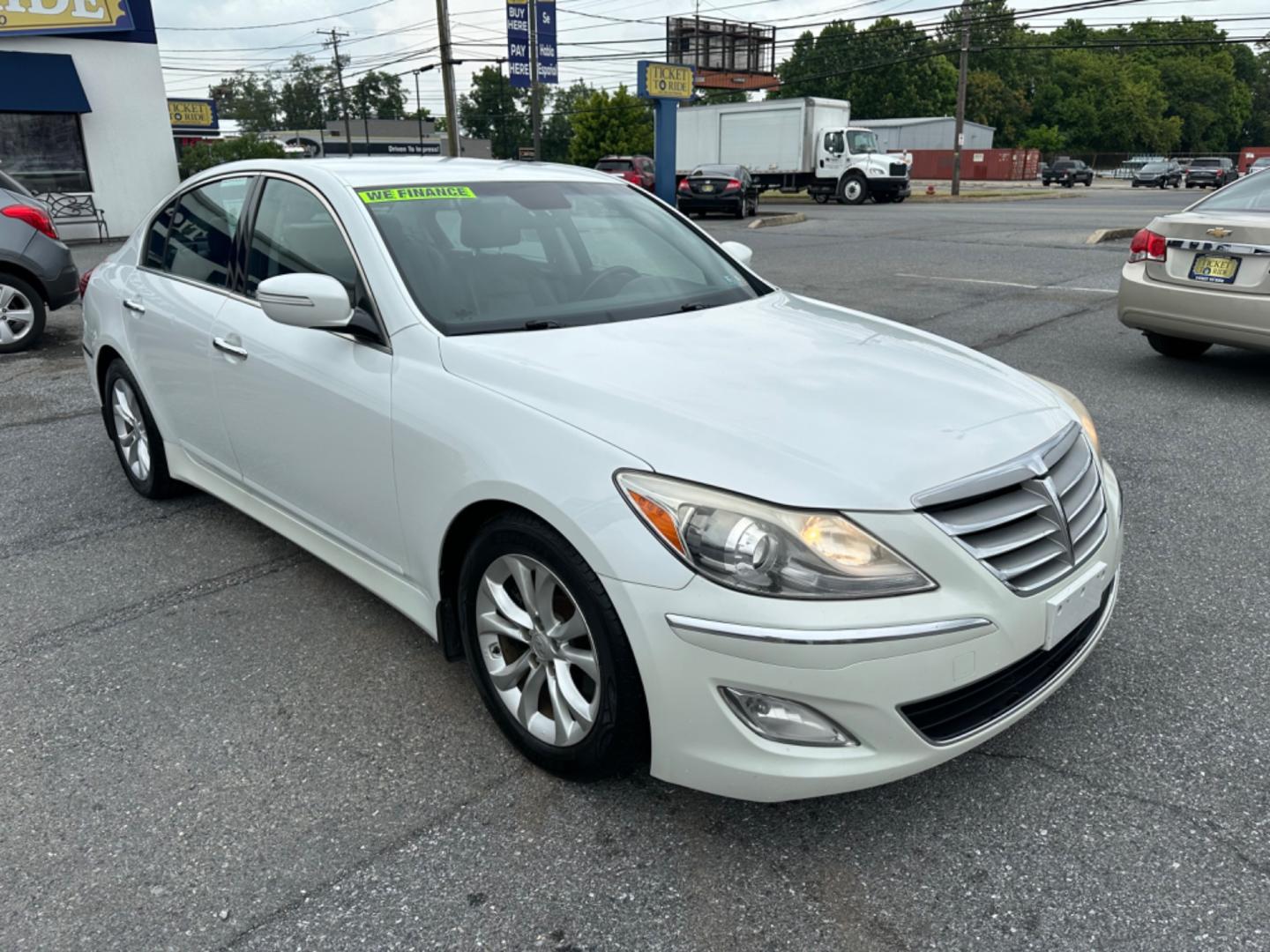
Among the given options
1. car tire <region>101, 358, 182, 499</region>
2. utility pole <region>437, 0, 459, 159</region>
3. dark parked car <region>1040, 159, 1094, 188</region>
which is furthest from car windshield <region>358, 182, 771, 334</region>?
dark parked car <region>1040, 159, 1094, 188</region>

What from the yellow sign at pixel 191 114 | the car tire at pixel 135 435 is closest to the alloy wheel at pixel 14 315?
the car tire at pixel 135 435

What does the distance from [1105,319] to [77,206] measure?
18.2m

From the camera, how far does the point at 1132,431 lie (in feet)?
18.6

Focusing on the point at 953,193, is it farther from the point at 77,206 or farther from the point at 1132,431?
the point at 1132,431

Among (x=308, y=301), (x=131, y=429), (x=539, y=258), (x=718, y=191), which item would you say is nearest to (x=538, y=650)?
(x=308, y=301)

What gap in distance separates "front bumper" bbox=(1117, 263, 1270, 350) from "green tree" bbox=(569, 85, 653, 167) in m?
54.6

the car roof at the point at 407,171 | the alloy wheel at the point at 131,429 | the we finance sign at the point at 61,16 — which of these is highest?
the we finance sign at the point at 61,16

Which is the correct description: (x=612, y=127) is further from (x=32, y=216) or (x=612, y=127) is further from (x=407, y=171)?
(x=407, y=171)

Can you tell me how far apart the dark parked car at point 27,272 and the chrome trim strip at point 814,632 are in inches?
330

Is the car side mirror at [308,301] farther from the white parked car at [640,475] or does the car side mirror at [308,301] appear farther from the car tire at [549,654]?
→ the car tire at [549,654]

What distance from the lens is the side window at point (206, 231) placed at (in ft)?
12.5

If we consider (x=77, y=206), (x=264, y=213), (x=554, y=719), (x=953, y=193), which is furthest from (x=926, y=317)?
(x=953, y=193)

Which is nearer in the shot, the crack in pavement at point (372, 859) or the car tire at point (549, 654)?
the crack in pavement at point (372, 859)

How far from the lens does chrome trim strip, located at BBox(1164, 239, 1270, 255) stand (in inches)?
234
